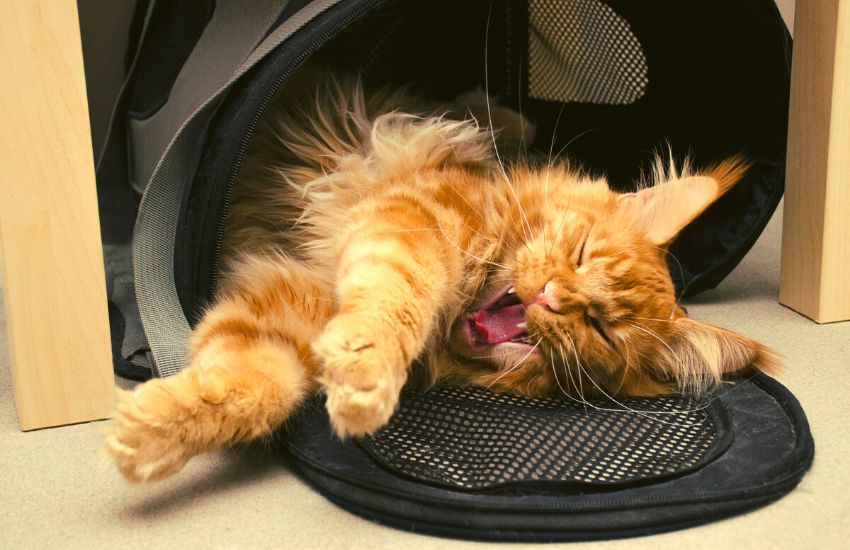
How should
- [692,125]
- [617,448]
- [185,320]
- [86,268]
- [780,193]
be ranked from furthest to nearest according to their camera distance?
[692,125]
[780,193]
[185,320]
[86,268]
[617,448]

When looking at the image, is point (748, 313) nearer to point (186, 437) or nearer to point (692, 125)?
point (692, 125)

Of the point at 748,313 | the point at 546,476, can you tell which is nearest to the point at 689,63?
the point at 748,313

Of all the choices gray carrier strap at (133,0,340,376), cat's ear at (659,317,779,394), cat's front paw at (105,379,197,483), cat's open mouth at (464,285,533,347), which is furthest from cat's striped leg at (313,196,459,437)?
cat's ear at (659,317,779,394)

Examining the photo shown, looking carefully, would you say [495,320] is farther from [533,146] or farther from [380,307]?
[533,146]

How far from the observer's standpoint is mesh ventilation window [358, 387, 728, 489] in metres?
1.31

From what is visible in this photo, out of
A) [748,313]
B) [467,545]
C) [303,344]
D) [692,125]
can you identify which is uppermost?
[692,125]

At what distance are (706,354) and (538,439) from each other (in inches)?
16.4

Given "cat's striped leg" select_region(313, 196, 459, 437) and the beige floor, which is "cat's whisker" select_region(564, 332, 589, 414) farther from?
the beige floor

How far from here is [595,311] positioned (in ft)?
5.11

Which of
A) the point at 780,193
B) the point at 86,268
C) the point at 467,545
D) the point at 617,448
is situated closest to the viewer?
the point at 467,545

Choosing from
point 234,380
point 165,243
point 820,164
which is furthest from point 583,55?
point 234,380

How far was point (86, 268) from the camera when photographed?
1.51m

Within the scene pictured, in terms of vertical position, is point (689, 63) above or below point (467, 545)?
above

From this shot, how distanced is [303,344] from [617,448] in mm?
588
